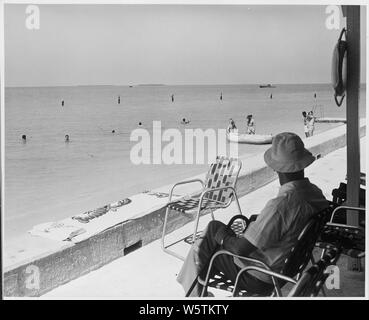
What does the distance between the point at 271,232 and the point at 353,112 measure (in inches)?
58.4

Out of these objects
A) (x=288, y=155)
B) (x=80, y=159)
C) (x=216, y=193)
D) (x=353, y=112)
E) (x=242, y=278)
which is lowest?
(x=80, y=159)

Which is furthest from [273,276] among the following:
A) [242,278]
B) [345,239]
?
[345,239]

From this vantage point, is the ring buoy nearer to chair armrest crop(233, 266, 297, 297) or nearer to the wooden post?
the wooden post

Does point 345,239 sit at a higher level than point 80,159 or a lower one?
Answer: higher

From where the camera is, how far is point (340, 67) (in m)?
3.75

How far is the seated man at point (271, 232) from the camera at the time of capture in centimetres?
288

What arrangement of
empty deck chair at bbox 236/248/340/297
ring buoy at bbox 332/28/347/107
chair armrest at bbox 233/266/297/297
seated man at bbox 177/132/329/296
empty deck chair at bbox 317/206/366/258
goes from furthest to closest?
ring buoy at bbox 332/28/347/107 → empty deck chair at bbox 317/206/366/258 → seated man at bbox 177/132/329/296 → chair armrest at bbox 233/266/297/297 → empty deck chair at bbox 236/248/340/297

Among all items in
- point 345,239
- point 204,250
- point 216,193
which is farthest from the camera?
point 216,193

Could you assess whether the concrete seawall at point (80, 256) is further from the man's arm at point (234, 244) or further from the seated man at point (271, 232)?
the man's arm at point (234, 244)

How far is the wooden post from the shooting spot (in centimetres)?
382

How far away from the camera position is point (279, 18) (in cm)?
475

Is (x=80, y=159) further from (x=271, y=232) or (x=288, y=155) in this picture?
(x=271, y=232)

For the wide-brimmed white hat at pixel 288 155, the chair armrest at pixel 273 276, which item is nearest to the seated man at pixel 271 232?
the wide-brimmed white hat at pixel 288 155

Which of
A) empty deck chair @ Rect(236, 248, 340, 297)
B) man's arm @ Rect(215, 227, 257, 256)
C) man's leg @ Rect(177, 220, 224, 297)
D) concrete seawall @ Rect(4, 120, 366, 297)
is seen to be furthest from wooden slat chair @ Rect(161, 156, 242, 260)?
empty deck chair @ Rect(236, 248, 340, 297)
